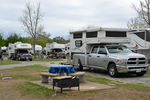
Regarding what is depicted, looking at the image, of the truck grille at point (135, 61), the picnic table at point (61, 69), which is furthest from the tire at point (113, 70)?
the picnic table at point (61, 69)

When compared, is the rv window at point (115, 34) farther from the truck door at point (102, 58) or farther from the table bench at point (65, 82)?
the table bench at point (65, 82)

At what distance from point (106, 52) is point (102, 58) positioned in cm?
42

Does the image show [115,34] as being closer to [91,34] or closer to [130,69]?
[91,34]

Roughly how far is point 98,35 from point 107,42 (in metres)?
0.69

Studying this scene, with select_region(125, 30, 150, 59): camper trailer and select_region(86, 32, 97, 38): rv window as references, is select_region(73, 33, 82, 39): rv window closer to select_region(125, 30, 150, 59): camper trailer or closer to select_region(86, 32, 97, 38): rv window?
select_region(86, 32, 97, 38): rv window

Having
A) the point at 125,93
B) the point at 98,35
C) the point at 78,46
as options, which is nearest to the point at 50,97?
the point at 125,93

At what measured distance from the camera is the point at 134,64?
12.6 meters

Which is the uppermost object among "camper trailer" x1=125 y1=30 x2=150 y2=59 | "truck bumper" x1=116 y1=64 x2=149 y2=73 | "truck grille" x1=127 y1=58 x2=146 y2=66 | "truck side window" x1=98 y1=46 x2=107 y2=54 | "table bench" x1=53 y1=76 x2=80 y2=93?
"camper trailer" x1=125 y1=30 x2=150 y2=59

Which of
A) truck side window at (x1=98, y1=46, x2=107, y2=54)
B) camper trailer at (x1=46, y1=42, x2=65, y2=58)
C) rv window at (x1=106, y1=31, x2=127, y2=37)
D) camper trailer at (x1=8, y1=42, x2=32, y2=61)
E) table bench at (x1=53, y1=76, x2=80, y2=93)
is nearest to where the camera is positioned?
table bench at (x1=53, y1=76, x2=80, y2=93)

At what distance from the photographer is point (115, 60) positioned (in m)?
12.7

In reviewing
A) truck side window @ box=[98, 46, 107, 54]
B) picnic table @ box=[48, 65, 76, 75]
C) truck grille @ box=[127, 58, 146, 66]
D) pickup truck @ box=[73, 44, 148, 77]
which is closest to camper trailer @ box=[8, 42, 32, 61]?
pickup truck @ box=[73, 44, 148, 77]

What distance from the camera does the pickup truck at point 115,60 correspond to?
12.5 meters

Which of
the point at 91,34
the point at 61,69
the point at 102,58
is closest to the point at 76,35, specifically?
the point at 91,34

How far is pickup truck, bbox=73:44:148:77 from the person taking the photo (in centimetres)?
1250
